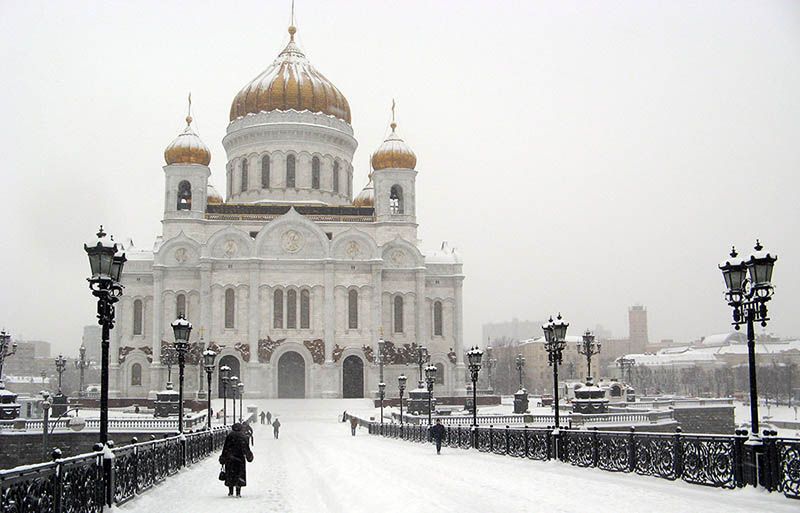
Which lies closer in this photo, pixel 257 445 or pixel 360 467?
pixel 360 467

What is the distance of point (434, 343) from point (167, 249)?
19386 millimetres

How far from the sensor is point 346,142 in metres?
68.1

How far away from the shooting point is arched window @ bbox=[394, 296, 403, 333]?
61.8 meters

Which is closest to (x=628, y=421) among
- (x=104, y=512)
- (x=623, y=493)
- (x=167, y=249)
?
(x=623, y=493)

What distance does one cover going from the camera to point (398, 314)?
6200 centimetres

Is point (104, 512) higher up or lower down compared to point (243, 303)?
lower down

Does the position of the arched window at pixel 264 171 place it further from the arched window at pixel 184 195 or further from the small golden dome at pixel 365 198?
the small golden dome at pixel 365 198

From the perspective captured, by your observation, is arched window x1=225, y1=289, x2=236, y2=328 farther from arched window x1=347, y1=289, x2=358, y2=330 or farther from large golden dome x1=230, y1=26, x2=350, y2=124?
large golden dome x1=230, y1=26, x2=350, y2=124

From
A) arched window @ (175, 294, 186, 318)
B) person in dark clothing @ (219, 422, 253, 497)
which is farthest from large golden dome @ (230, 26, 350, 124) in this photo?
person in dark clothing @ (219, 422, 253, 497)

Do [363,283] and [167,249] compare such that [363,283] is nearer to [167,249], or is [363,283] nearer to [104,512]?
[167,249]

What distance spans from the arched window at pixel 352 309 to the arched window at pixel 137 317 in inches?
552

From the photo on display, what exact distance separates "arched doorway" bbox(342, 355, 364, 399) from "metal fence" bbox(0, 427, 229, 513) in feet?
135

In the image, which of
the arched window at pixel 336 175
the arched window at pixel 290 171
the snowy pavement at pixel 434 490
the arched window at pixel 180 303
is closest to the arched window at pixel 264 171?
the arched window at pixel 290 171

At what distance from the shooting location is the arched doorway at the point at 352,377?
59219 millimetres
